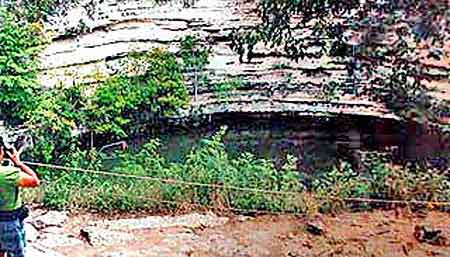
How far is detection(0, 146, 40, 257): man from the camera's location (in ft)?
13.3

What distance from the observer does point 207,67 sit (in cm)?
984

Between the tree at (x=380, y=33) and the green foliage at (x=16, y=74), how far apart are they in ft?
7.75

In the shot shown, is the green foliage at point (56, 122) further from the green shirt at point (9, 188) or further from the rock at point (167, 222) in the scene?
the green shirt at point (9, 188)

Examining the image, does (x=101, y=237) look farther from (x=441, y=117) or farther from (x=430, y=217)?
(x=441, y=117)

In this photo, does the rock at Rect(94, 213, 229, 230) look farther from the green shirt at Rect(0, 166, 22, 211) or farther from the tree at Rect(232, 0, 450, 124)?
the green shirt at Rect(0, 166, 22, 211)

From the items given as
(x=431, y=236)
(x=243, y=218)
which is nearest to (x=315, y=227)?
(x=243, y=218)

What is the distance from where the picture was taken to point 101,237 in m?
5.95

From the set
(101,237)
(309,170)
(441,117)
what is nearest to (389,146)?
(309,170)

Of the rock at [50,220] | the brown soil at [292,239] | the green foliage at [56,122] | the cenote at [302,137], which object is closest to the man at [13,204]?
the brown soil at [292,239]

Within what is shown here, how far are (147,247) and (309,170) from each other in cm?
318

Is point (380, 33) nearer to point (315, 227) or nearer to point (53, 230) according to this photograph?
point (315, 227)

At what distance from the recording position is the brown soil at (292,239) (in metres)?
5.73

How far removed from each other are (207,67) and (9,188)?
232 inches

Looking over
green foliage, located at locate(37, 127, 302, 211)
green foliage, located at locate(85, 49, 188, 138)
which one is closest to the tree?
green foliage, located at locate(37, 127, 302, 211)
